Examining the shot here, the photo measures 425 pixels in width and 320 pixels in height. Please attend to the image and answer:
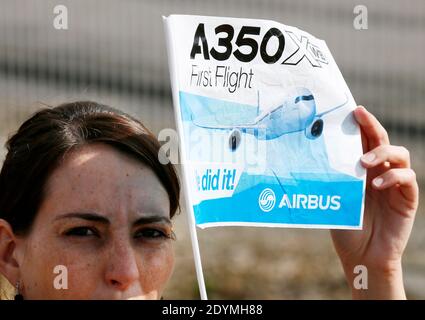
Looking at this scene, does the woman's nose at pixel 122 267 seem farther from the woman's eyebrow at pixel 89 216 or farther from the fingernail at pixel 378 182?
the fingernail at pixel 378 182

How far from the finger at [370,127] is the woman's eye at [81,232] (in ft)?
2.92

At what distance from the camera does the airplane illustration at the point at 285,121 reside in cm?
299

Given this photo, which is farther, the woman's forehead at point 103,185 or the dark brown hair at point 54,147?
the dark brown hair at point 54,147

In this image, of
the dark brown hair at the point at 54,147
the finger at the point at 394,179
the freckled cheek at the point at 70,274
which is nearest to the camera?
the freckled cheek at the point at 70,274

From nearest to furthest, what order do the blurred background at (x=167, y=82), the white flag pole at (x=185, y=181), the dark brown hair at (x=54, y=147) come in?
1. the white flag pole at (x=185, y=181)
2. the dark brown hair at (x=54, y=147)
3. the blurred background at (x=167, y=82)

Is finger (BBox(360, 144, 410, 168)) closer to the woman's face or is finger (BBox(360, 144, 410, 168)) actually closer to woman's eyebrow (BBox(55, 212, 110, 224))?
the woman's face

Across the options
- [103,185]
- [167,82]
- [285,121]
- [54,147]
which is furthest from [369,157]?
[167,82]

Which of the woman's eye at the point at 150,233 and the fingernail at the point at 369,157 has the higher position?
the fingernail at the point at 369,157

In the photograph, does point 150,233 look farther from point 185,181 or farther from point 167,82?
point 167,82

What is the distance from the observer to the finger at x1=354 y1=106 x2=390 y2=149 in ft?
10.6

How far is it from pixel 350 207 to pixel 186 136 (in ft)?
1.92

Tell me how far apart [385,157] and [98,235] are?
920 mm

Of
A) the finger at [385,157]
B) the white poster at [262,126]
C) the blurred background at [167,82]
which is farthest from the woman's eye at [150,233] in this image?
the blurred background at [167,82]
